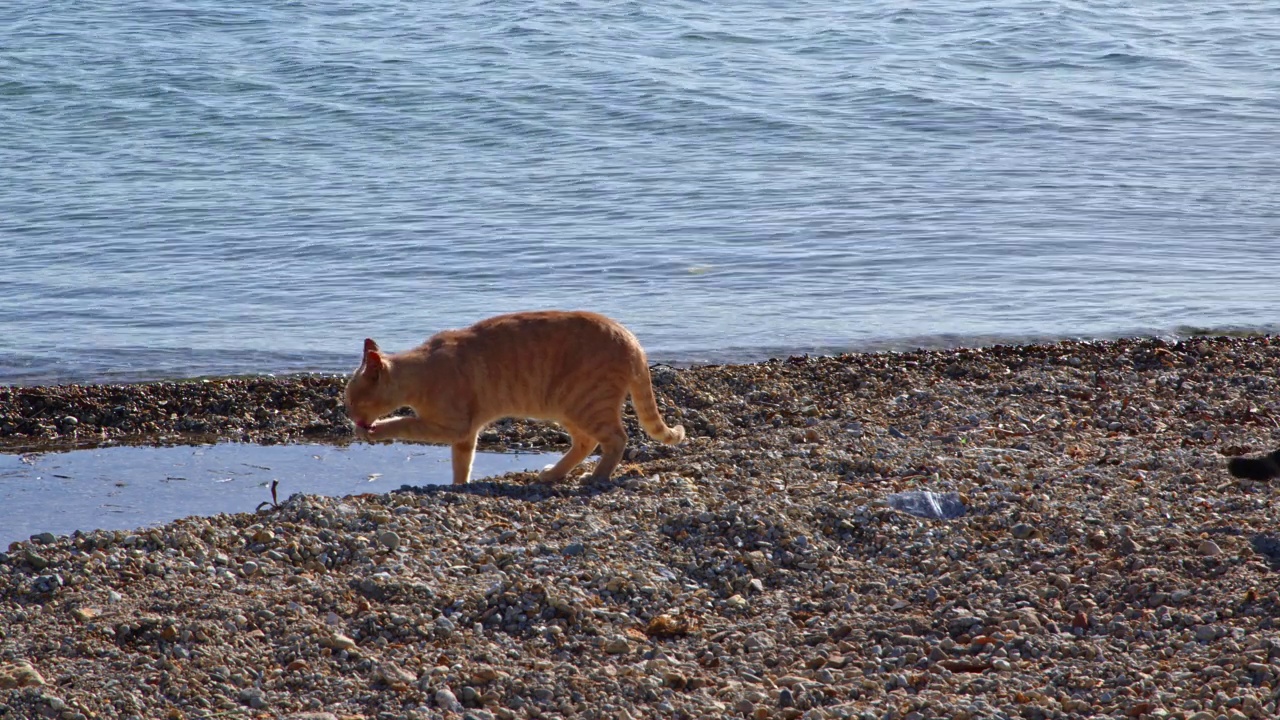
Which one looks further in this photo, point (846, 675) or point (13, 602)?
point (13, 602)

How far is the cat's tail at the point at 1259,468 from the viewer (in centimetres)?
520

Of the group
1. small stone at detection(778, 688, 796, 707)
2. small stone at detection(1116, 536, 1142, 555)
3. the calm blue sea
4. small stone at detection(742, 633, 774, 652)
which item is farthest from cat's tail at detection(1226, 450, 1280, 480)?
the calm blue sea

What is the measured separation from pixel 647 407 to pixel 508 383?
2.29 ft

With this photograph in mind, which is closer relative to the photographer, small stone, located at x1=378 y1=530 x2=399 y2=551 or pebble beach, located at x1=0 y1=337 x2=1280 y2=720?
pebble beach, located at x1=0 y1=337 x2=1280 y2=720

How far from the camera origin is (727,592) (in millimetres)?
5086

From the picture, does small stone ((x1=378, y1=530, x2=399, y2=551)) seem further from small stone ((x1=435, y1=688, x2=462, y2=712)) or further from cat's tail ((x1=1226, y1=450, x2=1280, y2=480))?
cat's tail ((x1=1226, y1=450, x2=1280, y2=480))

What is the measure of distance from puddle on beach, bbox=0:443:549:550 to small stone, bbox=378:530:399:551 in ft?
4.43

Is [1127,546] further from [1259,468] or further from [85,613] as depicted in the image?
[85,613]

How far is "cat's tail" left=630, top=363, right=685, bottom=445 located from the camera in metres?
6.72

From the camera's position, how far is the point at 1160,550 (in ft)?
16.9

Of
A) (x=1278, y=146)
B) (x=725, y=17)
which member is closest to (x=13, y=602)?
(x=1278, y=146)

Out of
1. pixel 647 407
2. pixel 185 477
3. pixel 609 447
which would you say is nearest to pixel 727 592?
pixel 609 447

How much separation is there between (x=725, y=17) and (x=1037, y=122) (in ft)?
27.1

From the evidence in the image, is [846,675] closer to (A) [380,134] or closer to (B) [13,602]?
(B) [13,602]
